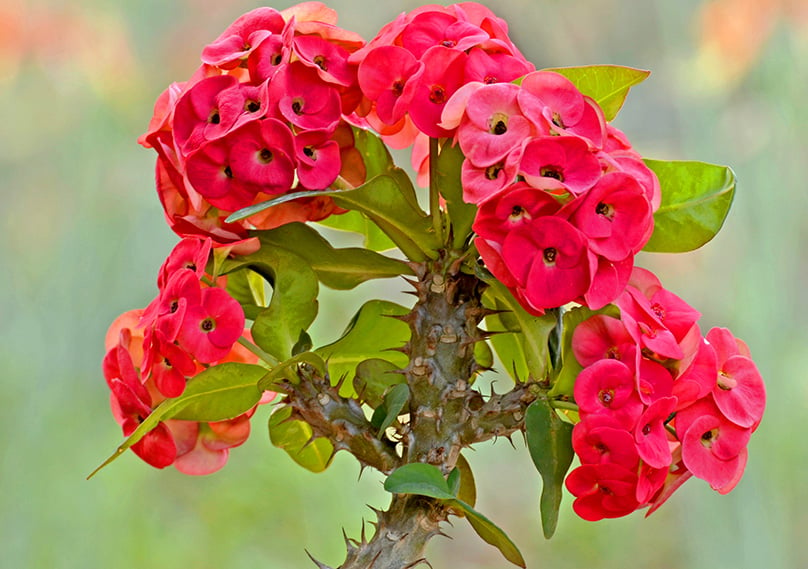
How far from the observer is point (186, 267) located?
2.22ft

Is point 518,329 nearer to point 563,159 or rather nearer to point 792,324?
point 563,159

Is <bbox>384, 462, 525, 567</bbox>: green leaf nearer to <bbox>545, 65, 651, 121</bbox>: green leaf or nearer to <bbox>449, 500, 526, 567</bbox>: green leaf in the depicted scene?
<bbox>449, 500, 526, 567</bbox>: green leaf

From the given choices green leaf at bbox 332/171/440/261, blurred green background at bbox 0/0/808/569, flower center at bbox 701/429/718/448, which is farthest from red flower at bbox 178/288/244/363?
blurred green background at bbox 0/0/808/569

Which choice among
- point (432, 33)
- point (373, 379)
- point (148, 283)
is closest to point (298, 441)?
point (373, 379)

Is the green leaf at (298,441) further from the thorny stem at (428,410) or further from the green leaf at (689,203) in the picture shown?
the green leaf at (689,203)

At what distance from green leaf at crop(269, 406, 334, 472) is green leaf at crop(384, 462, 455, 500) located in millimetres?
223

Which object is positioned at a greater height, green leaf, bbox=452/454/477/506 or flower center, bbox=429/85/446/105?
flower center, bbox=429/85/446/105

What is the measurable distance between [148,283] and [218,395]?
1.47 meters

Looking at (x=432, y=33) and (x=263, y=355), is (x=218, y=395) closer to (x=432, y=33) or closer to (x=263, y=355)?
(x=263, y=355)

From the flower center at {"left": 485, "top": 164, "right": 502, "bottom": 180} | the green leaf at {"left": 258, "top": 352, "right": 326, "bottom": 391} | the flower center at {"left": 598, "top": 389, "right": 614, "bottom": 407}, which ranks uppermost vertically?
the flower center at {"left": 485, "top": 164, "right": 502, "bottom": 180}

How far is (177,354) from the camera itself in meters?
0.64

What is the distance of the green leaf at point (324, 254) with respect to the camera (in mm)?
688

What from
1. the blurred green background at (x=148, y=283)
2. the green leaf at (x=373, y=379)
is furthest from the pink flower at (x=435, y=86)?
the blurred green background at (x=148, y=283)

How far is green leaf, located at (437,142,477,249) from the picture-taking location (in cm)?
63
